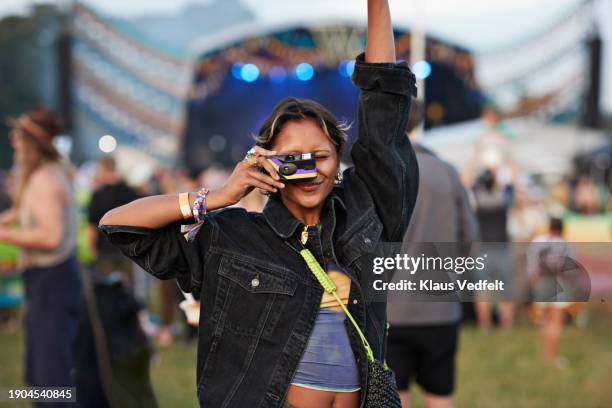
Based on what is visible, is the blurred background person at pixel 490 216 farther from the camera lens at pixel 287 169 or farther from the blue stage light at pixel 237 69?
the blue stage light at pixel 237 69

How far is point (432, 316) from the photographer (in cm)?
388

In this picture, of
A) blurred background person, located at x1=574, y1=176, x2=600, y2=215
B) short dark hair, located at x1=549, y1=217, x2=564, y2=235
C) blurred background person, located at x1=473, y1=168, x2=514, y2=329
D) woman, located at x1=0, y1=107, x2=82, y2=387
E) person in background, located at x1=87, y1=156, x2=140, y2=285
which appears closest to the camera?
woman, located at x1=0, y1=107, x2=82, y2=387

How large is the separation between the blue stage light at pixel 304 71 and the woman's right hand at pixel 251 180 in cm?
2180

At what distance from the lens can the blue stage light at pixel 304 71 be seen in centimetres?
2359

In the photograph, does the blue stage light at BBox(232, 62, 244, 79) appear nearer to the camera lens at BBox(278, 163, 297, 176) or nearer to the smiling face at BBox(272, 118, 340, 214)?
the smiling face at BBox(272, 118, 340, 214)

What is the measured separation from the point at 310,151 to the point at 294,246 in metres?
0.27

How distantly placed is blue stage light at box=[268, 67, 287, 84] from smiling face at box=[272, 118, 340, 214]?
21689mm

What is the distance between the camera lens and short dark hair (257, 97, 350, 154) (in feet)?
7.07

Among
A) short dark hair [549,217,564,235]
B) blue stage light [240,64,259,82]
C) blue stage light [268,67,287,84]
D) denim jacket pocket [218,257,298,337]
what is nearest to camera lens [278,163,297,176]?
denim jacket pocket [218,257,298,337]

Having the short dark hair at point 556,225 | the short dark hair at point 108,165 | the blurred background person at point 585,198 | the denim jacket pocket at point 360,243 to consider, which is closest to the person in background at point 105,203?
the short dark hair at point 108,165

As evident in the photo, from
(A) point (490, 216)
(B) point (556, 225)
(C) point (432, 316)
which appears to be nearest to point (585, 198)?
(A) point (490, 216)

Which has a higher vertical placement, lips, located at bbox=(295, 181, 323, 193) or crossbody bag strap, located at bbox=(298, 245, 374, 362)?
lips, located at bbox=(295, 181, 323, 193)

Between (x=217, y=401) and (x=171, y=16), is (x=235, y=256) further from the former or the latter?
(x=171, y=16)

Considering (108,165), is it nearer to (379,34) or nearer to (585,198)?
(379,34)
